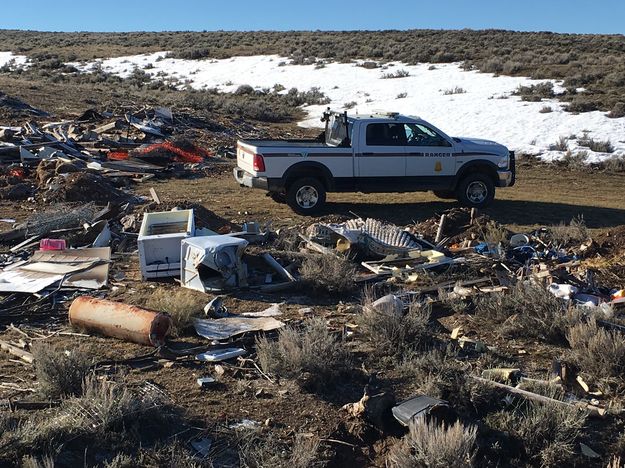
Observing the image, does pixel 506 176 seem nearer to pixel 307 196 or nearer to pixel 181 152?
pixel 307 196

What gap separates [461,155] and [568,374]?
786 cm

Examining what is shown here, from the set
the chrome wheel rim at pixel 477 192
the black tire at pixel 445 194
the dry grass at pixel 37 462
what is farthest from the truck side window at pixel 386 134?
the dry grass at pixel 37 462

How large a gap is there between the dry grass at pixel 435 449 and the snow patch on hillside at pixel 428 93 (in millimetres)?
11488

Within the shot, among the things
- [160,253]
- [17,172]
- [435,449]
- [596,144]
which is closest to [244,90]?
[596,144]

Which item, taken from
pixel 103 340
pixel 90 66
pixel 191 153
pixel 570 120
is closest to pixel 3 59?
pixel 90 66

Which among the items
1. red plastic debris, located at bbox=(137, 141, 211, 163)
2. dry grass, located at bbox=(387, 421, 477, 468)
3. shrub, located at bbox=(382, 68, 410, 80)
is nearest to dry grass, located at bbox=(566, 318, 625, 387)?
dry grass, located at bbox=(387, 421, 477, 468)

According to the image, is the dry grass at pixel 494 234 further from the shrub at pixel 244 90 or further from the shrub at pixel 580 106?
the shrub at pixel 244 90

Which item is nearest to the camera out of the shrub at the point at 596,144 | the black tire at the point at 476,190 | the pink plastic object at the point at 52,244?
the pink plastic object at the point at 52,244

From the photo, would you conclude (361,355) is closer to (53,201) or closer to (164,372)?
(164,372)

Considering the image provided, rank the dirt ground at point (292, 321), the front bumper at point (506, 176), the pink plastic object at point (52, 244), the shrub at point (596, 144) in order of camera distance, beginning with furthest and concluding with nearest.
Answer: the shrub at point (596, 144), the front bumper at point (506, 176), the pink plastic object at point (52, 244), the dirt ground at point (292, 321)

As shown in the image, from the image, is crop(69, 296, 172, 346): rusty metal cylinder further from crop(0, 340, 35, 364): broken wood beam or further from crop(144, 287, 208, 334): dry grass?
crop(0, 340, 35, 364): broken wood beam

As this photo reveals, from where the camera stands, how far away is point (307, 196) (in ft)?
41.2

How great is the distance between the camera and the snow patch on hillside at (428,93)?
22328 millimetres

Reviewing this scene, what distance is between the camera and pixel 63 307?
733cm
